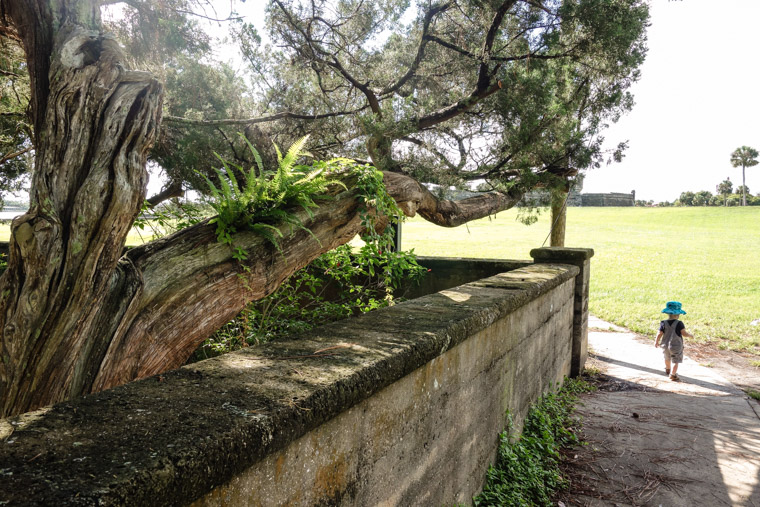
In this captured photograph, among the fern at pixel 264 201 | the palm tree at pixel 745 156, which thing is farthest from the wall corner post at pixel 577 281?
the palm tree at pixel 745 156

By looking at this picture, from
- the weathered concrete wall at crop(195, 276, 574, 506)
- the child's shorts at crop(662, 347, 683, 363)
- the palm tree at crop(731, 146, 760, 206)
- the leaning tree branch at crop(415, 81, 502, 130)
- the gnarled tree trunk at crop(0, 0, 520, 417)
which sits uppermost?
the palm tree at crop(731, 146, 760, 206)

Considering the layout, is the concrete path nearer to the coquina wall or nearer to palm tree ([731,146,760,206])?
the coquina wall

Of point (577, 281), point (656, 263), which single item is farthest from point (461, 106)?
point (656, 263)

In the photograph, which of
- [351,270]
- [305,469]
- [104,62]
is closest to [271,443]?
[305,469]

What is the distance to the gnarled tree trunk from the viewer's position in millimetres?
2516

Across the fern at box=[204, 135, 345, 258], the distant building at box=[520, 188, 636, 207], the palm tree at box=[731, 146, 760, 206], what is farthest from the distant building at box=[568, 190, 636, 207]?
the fern at box=[204, 135, 345, 258]

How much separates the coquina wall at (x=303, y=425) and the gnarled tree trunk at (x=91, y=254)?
1.10 metres

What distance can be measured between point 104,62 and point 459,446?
2.97m

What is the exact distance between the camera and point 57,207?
8.40ft

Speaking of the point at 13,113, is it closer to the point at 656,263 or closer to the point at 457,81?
the point at 457,81

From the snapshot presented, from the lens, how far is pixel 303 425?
4.57 ft

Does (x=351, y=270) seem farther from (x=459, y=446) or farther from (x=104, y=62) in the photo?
(x=104, y=62)

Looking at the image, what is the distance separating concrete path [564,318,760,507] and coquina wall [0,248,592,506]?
1250 mm

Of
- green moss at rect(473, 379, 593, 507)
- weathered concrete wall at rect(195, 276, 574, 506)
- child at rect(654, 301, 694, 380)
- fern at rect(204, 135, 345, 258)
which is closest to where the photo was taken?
weathered concrete wall at rect(195, 276, 574, 506)
